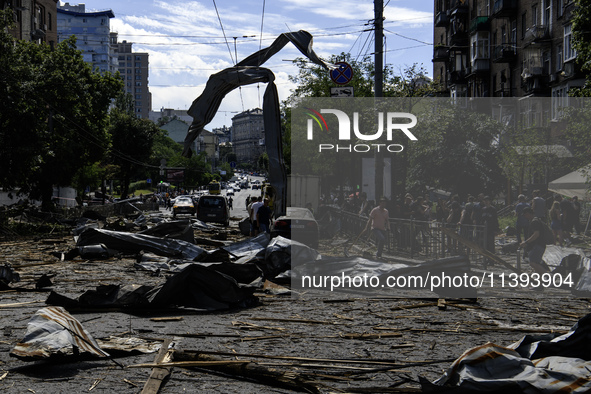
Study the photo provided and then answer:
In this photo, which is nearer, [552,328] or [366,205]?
[552,328]

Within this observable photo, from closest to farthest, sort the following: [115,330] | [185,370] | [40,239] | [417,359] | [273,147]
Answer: [185,370] < [417,359] < [115,330] < [273,147] < [40,239]

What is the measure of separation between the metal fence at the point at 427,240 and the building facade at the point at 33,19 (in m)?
33.6

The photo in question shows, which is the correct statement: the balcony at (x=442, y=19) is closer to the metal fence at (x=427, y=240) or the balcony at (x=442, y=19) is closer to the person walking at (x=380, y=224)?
the metal fence at (x=427, y=240)

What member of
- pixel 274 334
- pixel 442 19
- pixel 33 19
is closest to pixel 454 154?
pixel 442 19

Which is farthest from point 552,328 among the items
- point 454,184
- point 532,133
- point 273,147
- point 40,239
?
point 454,184

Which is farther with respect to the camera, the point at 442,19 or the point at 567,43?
the point at 442,19

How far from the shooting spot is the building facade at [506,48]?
1531 inches

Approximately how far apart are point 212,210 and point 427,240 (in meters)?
19.2

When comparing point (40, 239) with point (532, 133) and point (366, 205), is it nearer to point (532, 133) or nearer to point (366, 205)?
point (366, 205)

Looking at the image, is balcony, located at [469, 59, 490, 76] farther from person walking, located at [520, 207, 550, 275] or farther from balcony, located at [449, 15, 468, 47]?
person walking, located at [520, 207, 550, 275]

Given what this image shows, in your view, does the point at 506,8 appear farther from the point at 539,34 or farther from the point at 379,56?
the point at 379,56

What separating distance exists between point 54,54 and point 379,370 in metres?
34.5

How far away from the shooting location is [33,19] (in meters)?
54.4

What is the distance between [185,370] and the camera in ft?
19.9
